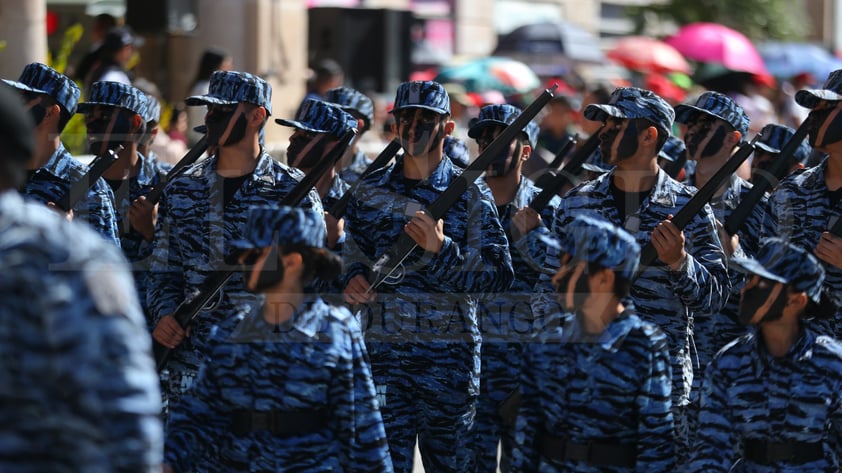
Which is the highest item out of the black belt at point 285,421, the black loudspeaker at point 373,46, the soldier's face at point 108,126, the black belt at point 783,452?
the black loudspeaker at point 373,46

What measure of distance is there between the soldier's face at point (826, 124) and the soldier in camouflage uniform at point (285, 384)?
2.90m

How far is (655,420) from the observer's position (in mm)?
5137

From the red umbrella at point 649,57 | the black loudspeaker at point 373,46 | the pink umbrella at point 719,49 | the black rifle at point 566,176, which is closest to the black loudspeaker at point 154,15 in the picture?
the black loudspeaker at point 373,46

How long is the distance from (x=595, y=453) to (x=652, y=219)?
5.98ft

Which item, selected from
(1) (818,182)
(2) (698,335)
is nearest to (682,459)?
(2) (698,335)

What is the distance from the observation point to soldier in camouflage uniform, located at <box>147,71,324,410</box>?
6660 mm

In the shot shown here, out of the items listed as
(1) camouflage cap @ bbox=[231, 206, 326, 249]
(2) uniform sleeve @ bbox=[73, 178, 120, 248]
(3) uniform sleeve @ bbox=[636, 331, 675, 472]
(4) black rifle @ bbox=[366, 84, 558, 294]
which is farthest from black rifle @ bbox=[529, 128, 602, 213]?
(1) camouflage cap @ bbox=[231, 206, 326, 249]

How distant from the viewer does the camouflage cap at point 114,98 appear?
808 centimetres

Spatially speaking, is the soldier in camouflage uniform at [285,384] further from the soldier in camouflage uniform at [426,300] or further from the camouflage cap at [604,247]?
the soldier in camouflage uniform at [426,300]

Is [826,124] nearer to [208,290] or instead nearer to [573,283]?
[573,283]

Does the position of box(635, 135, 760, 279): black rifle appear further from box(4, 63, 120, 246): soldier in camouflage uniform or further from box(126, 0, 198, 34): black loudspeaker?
box(126, 0, 198, 34): black loudspeaker

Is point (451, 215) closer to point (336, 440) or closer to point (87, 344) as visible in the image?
point (336, 440)

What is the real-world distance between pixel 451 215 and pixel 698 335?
1.73 meters

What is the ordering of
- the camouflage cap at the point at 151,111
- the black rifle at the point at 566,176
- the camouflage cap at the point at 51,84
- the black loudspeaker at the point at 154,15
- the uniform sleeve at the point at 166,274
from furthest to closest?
the black loudspeaker at the point at 154,15 < the camouflage cap at the point at 151,111 < the black rifle at the point at 566,176 < the camouflage cap at the point at 51,84 < the uniform sleeve at the point at 166,274
